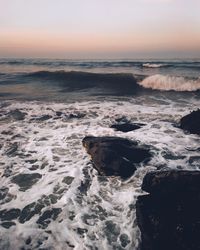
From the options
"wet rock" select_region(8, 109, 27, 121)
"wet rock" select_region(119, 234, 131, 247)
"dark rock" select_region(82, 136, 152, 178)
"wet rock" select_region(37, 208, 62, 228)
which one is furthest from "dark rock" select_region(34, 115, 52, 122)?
"wet rock" select_region(119, 234, 131, 247)

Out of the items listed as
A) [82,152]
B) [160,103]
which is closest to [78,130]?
[82,152]

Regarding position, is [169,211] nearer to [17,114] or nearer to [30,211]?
[30,211]

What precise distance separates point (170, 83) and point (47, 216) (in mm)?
19612

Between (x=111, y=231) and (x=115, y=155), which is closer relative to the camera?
(x=111, y=231)

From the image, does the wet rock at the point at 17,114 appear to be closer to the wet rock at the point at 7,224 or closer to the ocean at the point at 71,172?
the ocean at the point at 71,172

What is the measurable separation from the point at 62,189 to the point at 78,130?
4.20 meters

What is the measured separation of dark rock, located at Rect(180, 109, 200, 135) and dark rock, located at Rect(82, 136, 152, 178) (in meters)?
2.44

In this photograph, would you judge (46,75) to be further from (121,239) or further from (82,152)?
(121,239)

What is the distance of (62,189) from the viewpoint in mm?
5793

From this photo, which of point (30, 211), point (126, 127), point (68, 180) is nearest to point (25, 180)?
point (68, 180)

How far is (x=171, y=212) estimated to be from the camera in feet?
14.0

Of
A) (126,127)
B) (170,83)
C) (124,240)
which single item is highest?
(170,83)

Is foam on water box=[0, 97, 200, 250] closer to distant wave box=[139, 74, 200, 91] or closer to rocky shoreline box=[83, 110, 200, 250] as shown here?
rocky shoreline box=[83, 110, 200, 250]

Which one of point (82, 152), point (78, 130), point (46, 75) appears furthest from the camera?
point (46, 75)
